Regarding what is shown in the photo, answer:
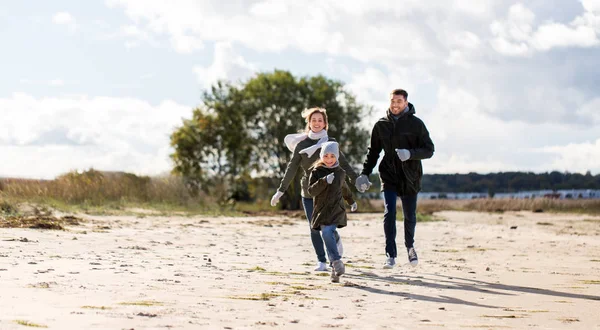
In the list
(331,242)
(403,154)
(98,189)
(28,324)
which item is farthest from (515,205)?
(28,324)

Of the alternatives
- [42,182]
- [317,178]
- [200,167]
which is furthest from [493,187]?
[317,178]

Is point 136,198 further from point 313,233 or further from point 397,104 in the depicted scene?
point 397,104

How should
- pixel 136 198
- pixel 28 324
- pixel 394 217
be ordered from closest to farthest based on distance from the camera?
pixel 28 324 < pixel 394 217 < pixel 136 198

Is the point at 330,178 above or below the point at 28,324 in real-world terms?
above

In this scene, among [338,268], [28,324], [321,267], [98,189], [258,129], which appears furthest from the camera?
[258,129]

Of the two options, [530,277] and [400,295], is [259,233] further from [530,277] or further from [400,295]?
[400,295]

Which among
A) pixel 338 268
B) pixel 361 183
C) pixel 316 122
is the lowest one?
pixel 338 268

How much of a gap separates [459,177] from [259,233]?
28382 millimetres

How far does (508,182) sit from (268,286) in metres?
34.8

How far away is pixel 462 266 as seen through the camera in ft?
32.1

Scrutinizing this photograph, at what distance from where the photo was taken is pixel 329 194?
7.89 metres

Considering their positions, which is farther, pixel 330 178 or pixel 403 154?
pixel 403 154

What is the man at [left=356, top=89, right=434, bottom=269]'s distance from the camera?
8.73m

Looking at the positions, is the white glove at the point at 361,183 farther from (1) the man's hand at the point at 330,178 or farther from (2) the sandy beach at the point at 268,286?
(2) the sandy beach at the point at 268,286
